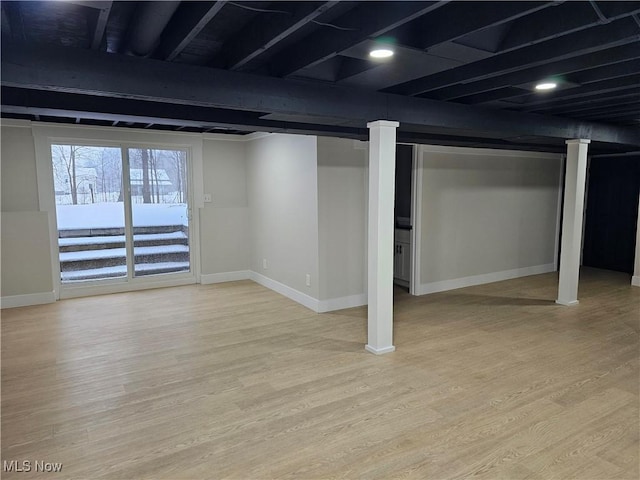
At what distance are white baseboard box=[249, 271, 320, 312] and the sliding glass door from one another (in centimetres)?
115

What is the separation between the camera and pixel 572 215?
5.22m

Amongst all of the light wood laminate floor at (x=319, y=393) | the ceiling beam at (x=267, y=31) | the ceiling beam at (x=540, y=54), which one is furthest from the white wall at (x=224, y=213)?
the ceiling beam at (x=267, y=31)

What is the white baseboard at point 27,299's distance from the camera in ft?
17.3

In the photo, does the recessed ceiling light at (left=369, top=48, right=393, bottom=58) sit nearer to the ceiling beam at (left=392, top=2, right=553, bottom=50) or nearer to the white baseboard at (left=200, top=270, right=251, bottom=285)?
the ceiling beam at (left=392, top=2, right=553, bottom=50)

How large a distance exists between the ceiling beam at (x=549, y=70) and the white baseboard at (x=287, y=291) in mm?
2707

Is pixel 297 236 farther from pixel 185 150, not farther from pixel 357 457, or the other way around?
pixel 357 457

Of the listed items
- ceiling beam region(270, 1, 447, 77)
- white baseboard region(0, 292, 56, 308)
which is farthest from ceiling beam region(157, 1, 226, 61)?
white baseboard region(0, 292, 56, 308)

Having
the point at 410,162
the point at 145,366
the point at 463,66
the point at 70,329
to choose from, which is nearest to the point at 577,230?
the point at 410,162

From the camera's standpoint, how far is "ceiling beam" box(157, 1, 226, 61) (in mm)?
1984

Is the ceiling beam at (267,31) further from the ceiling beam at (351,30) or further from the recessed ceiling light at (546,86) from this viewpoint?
the recessed ceiling light at (546,86)

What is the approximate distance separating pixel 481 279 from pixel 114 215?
214 inches

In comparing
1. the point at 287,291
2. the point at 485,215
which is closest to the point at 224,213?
the point at 287,291

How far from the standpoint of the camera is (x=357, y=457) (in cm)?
239

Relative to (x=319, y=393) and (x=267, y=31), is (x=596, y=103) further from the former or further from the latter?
(x=319, y=393)
